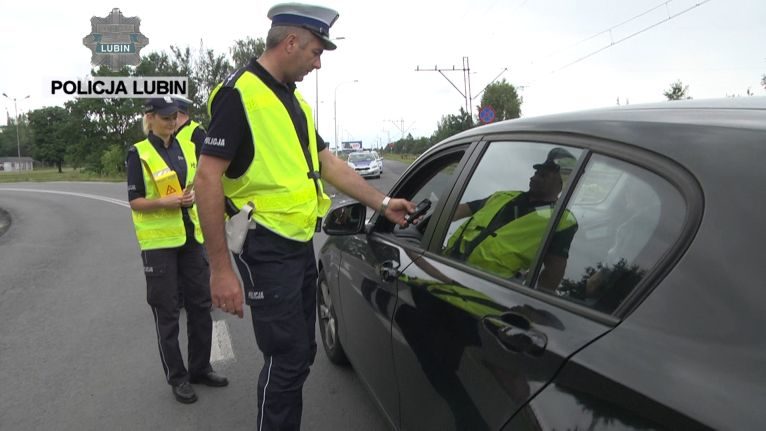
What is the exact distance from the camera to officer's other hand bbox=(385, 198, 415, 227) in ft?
8.59

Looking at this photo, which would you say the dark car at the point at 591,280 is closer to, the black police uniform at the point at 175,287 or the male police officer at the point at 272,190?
the male police officer at the point at 272,190

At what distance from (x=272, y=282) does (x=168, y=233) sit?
1.34 metres

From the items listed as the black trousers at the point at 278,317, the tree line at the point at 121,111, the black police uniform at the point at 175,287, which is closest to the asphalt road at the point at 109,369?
the black police uniform at the point at 175,287

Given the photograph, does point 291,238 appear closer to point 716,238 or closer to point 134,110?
point 716,238

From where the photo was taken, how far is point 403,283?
223cm

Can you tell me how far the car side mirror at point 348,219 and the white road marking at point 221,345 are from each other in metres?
1.68

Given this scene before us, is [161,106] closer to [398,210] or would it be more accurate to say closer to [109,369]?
[398,210]

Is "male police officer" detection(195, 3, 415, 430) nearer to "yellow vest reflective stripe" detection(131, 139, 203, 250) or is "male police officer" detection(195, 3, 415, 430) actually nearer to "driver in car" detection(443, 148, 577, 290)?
"driver in car" detection(443, 148, 577, 290)

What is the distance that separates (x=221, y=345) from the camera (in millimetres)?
4293

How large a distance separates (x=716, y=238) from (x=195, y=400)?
3055 mm

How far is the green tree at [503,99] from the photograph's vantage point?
7769 centimetres

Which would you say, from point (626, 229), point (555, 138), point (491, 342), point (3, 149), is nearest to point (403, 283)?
point (491, 342)

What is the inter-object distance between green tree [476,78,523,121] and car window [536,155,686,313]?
3066 inches

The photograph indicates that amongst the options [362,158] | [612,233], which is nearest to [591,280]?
[612,233]
